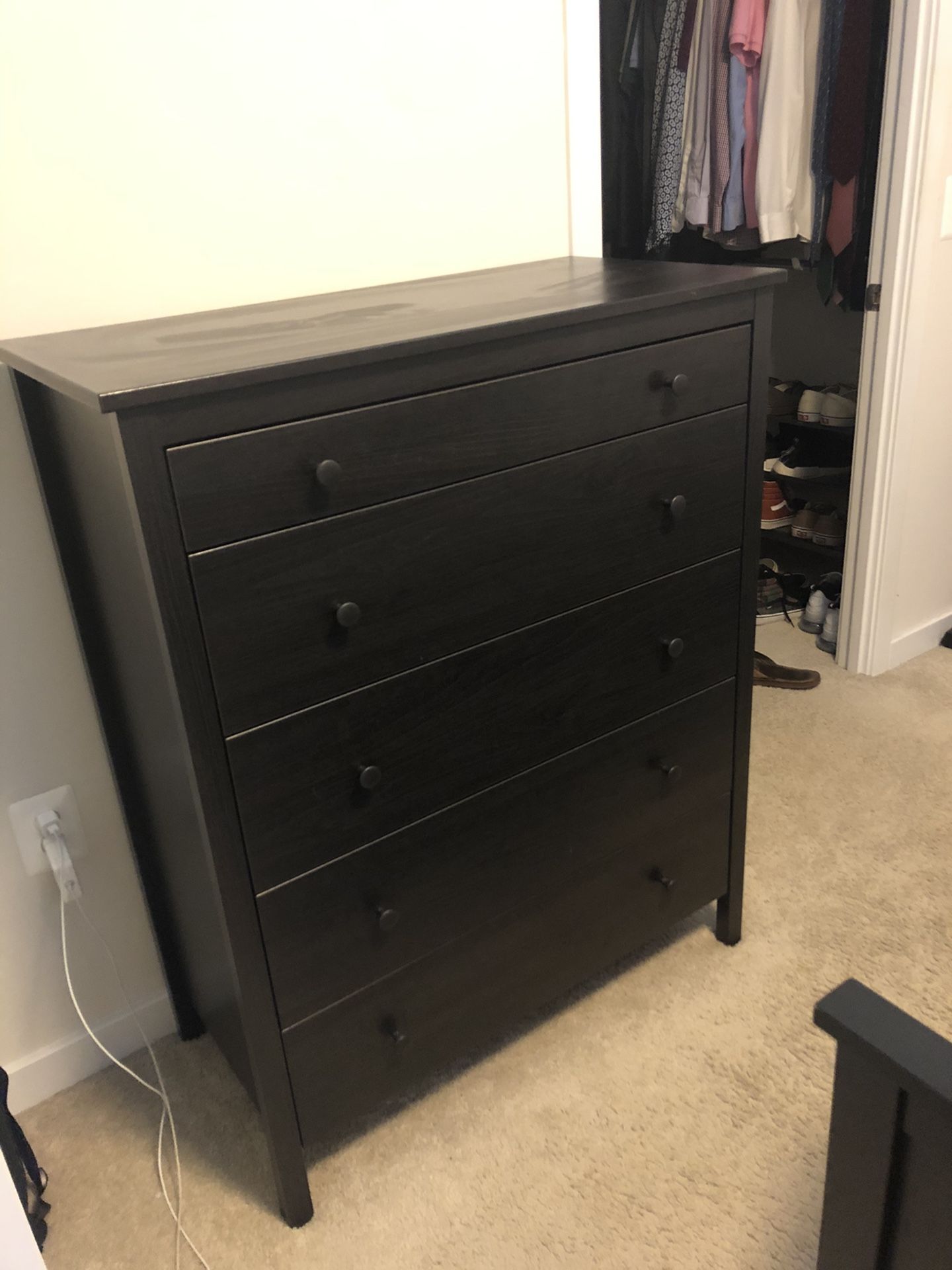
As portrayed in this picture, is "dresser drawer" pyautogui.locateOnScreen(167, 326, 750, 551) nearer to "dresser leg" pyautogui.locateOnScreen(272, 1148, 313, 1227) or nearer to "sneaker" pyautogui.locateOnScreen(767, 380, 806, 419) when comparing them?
"dresser leg" pyautogui.locateOnScreen(272, 1148, 313, 1227)

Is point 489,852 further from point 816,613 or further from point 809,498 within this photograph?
point 809,498

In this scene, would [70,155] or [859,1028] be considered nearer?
A: [859,1028]

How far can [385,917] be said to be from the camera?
1.15 metres

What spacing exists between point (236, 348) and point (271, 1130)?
2.96 ft

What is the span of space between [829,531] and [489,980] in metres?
1.87

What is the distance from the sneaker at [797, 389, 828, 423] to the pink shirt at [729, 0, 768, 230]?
562 mm

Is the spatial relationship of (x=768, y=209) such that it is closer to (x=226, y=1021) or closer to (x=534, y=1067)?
(x=534, y=1067)

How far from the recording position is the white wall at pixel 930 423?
6.38 ft

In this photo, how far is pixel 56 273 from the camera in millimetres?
1129

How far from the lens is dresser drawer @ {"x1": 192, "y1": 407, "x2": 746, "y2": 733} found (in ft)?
3.13

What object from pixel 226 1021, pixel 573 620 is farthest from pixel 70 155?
pixel 226 1021

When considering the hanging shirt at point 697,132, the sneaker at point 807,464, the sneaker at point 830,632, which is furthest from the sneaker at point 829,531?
the hanging shirt at point 697,132

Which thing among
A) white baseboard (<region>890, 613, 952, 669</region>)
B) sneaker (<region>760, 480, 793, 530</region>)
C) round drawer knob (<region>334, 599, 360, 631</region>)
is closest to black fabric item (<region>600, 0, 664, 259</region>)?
sneaker (<region>760, 480, 793, 530</region>)

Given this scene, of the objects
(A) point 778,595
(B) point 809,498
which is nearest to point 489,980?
(A) point 778,595
